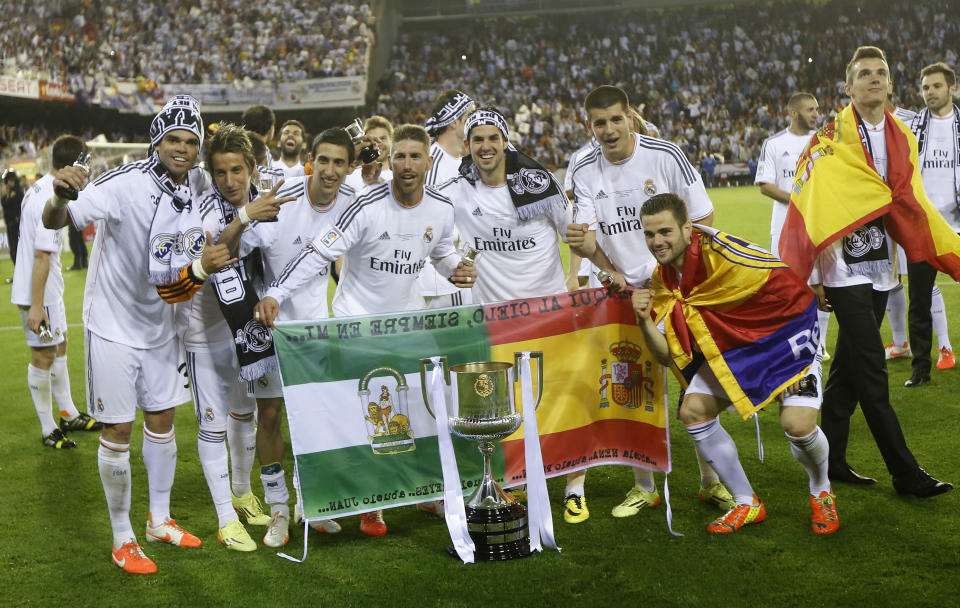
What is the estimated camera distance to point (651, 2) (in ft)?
131

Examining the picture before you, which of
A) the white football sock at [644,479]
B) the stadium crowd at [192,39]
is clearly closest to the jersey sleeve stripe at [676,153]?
the white football sock at [644,479]

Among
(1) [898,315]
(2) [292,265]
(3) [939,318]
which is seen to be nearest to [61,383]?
(2) [292,265]

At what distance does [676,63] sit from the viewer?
36938 millimetres

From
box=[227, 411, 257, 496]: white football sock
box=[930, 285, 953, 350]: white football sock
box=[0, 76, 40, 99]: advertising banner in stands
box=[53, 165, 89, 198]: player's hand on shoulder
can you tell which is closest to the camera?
box=[53, 165, 89, 198]: player's hand on shoulder

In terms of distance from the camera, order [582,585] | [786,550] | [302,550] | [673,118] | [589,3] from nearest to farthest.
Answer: [582,585]
[786,550]
[302,550]
[673,118]
[589,3]

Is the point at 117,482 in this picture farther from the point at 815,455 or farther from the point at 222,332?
the point at 815,455

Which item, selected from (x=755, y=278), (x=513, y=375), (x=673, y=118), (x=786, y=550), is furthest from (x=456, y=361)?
(x=673, y=118)

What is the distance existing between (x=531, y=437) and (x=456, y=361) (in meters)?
0.61

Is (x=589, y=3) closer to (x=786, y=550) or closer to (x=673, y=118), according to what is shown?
(x=673, y=118)

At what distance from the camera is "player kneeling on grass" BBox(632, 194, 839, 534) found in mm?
4523

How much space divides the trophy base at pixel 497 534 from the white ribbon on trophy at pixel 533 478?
0.23 feet

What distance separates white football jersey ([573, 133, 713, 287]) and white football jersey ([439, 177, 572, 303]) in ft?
0.63

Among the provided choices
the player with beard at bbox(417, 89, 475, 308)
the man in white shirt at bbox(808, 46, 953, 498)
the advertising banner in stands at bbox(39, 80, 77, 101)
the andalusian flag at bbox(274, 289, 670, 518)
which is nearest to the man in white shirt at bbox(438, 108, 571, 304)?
the andalusian flag at bbox(274, 289, 670, 518)

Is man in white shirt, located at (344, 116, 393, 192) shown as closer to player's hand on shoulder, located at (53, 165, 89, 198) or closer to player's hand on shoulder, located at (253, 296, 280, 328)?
player's hand on shoulder, located at (253, 296, 280, 328)
